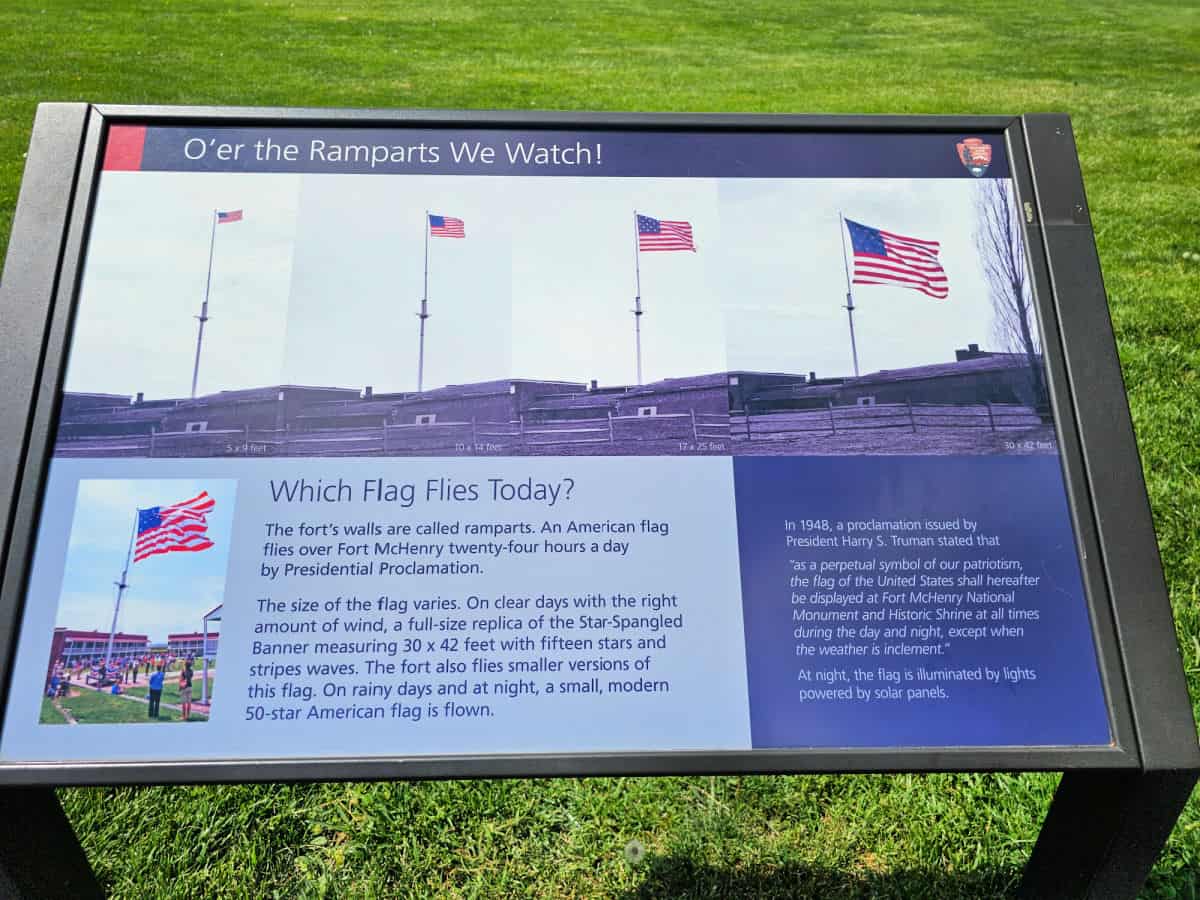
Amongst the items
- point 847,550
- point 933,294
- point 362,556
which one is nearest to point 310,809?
point 362,556

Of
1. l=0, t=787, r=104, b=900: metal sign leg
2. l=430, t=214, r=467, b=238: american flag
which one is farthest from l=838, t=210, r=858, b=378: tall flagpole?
l=0, t=787, r=104, b=900: metal sign leg

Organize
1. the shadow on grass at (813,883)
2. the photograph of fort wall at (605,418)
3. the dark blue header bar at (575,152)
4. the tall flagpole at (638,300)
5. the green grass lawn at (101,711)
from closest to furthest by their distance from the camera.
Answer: the green grass lawn at (101,711) → the photograph of fort wall at (605,418) → the tall flagpole at (638,300) → the dark blue header bar at (575,152) → the shadow on grass at (813,883)

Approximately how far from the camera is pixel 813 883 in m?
2.46

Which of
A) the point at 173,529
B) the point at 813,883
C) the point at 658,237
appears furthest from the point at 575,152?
the point at 813,883

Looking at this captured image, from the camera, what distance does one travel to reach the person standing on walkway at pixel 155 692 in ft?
5.36

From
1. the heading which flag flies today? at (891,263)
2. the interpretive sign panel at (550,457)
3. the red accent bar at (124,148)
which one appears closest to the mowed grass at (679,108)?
the interpretive sign panel at (550,457)

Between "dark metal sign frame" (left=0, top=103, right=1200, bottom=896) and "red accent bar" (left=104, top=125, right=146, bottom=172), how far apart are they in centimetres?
2

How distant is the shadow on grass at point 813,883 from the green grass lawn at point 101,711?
1.40m

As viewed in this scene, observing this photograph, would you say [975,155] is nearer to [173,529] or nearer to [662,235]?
[662,235]

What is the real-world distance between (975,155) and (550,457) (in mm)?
1190

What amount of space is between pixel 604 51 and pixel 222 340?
12.8 metres

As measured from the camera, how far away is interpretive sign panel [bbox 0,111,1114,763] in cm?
168

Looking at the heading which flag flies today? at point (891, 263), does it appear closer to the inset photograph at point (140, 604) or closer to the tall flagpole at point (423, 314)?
the tall flagpole at point (423, 314)

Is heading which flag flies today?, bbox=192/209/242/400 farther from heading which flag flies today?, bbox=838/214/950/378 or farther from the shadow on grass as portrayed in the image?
the shadow on grass
